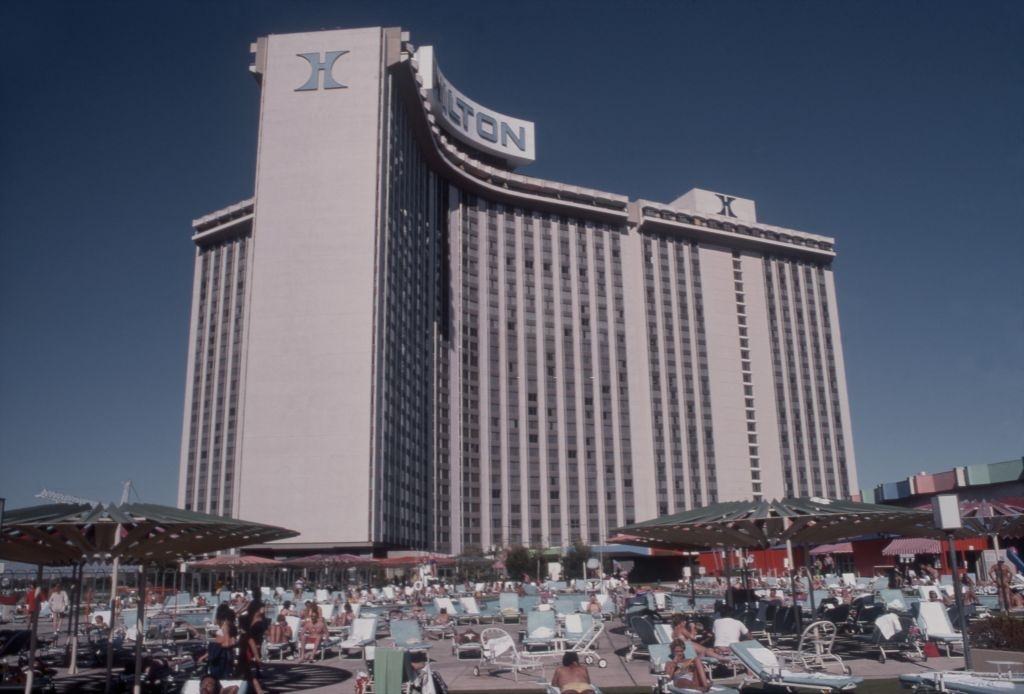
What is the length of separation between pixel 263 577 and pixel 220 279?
169 ft

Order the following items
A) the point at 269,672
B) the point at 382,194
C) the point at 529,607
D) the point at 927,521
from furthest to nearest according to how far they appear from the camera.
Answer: the point at 382,194 < the point at 529,607 < the point at 927,521 < the point at 269,672

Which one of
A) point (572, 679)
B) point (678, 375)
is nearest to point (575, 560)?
point (678, 375)

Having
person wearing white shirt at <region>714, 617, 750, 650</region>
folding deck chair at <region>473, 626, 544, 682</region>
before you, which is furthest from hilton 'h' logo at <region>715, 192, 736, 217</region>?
person wearing white shirt at <region>714, 617, 750, 650</region>

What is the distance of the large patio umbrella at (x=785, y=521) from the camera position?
49.1ft

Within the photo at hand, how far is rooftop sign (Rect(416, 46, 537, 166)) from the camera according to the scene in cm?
8244

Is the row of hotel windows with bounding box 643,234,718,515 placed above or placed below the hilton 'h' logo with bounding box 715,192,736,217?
below

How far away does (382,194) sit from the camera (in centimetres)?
6569

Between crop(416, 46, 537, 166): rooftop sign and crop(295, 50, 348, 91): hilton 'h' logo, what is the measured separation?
42.3ft

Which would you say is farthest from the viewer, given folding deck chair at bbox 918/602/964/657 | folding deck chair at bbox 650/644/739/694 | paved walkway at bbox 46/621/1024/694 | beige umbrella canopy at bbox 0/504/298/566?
folding deck chair at bbox 918/602/964/657

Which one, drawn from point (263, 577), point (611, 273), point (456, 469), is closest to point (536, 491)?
point (456, 469)

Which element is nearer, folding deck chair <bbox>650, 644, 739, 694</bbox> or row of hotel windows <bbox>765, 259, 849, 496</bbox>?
folding deck chair <bbox>650, 644, 739, 694</bbox>

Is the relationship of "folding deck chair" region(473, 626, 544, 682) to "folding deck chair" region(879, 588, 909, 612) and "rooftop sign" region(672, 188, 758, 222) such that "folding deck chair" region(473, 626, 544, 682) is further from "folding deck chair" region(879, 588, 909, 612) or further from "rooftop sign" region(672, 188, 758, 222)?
"rooftop sign" region(672, 188, 758, 222)

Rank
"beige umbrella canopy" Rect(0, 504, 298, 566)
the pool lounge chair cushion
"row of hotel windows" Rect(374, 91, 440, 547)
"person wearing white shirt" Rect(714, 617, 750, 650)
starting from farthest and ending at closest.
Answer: "row of hotel windows" Rect(374, 91, 440, 547), "person wearing white shirt" Rect(714, 617, 750, 650), "beige umbrella canopy" Rect(0, 504, 298, 566), the pool lounge chair cushion

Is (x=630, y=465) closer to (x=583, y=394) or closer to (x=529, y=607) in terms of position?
(x=583, y=394)
